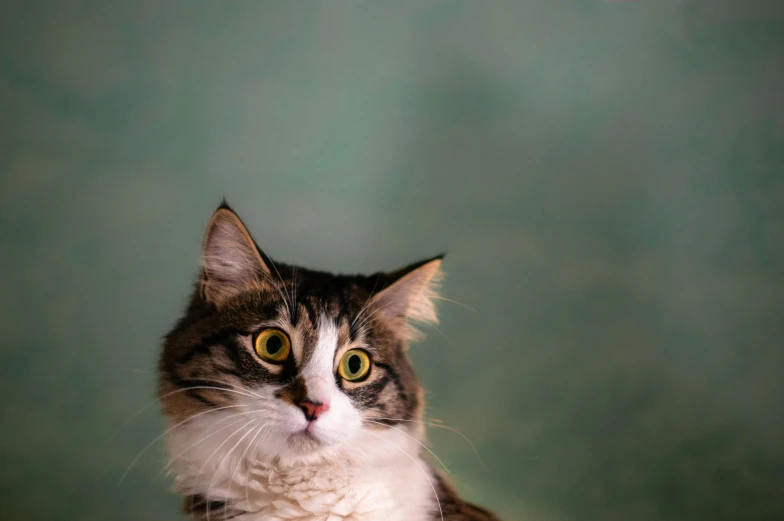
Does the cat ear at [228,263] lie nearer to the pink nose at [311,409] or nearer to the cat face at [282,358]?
the cat face at [282,358]

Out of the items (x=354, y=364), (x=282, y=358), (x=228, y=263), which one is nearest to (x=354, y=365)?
(x=354, y=364)

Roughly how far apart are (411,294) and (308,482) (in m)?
0.49

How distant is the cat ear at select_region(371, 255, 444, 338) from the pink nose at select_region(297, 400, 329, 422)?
32 cm

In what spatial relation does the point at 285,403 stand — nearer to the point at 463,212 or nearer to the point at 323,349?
the point at 323,349

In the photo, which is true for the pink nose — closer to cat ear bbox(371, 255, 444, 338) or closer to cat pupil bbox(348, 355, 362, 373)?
cat pupil bbox(348, 355, 362, 373)

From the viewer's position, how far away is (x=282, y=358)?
4.25 feet

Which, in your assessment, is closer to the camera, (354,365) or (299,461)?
(299,461)

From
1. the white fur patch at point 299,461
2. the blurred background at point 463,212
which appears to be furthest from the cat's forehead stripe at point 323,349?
the blurred background at point 463,212

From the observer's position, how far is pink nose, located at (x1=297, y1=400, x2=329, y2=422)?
1184 millimetres

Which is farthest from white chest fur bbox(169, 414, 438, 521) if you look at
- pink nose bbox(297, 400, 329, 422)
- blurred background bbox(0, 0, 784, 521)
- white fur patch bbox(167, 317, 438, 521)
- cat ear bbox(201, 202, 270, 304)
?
blurred background bbox(0, 0, 784, 521)

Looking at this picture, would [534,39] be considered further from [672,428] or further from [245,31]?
[672,428]

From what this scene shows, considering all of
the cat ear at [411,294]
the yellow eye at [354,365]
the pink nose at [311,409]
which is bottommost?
the pink nose at [311,409]

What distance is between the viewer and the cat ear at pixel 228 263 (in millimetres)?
1380

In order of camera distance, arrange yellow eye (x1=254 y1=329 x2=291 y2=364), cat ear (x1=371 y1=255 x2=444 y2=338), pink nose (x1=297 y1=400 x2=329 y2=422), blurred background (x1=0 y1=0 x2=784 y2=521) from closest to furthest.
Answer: pink nose (x1=297 y1=400 x2=329 y2=422)
yellow eye (x1=254 y1=329 x2=291 y2=364)
cat ear (x1=371 y1=255 x2=444 y2=338)
blurred background (x1=0 y1=0 x2=784 y2=521)
